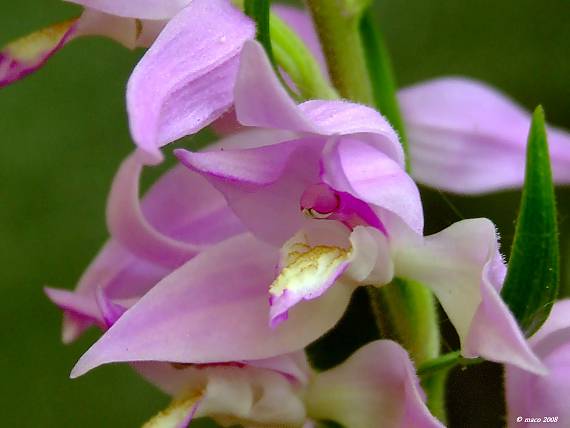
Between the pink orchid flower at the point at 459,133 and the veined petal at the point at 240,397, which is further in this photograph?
the pink orchid flower at the point at 459,133

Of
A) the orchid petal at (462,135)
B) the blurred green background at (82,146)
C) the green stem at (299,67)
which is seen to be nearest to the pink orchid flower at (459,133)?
the orchid petal at (462,135)

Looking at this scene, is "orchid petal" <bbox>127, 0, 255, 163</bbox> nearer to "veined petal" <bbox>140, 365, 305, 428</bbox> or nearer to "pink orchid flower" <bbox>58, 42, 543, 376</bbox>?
"pink orchid flower" <bbox>58, 42, 543, 376</bbox>

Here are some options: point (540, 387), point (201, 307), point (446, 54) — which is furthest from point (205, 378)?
point (446, 54)

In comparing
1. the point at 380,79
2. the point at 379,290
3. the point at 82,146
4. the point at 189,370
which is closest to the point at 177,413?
the point at 189,370

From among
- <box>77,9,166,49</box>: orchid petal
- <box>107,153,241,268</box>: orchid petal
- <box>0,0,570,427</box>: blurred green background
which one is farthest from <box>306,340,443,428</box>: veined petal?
<box>0,0,570,427</box>: blurred green background

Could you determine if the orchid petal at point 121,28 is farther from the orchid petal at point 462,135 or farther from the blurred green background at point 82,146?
the blurred green background at point 82,146

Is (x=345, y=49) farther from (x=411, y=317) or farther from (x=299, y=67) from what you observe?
(x=411, y=317)
